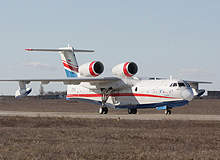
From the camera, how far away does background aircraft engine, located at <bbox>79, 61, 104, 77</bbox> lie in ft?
139

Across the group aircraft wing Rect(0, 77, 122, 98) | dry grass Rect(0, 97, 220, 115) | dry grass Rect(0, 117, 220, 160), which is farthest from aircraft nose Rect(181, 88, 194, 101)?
dry grass Rect(0, 117, 220, 160)

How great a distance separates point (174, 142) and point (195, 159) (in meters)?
4.15

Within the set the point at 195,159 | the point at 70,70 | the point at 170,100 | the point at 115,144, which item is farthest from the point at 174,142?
the point at 70,70

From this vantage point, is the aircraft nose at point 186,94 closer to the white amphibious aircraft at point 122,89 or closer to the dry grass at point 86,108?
the white amphibious aircraft at point 122,89

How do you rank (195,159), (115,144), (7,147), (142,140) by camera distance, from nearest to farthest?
(195,159), (7,147), (115,144), (142,140)

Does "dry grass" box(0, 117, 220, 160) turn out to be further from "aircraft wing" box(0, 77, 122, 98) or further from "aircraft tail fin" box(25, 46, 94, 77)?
"aircraft tail fin" box(25, 46, 94, 77)

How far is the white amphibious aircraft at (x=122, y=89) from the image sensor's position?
123 feet

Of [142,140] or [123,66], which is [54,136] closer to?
[142,140]

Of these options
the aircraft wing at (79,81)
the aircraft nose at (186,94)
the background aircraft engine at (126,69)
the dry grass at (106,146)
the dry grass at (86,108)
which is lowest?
the dry grass at (86,108)

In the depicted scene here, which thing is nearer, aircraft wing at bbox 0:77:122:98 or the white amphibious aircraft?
the white amphibious aircraft

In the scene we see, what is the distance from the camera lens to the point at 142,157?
40.4 feet

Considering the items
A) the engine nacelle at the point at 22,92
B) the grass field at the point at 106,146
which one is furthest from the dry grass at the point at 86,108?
the grass field at the point at 106,146

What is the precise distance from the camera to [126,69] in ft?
136

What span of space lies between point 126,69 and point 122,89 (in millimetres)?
1941
